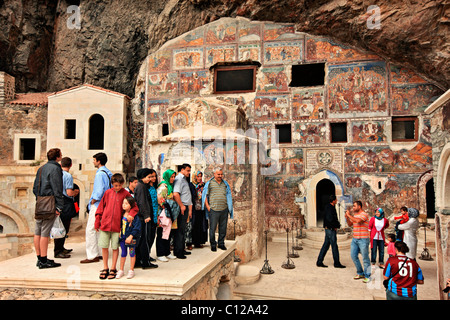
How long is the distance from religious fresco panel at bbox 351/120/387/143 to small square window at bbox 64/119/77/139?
49.1 feet

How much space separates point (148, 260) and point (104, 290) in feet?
2.90

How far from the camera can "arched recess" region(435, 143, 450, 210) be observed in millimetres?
6270

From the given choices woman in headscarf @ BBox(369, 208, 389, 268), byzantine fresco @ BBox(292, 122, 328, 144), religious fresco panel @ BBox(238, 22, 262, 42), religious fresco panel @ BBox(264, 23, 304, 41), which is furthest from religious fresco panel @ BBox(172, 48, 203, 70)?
woman in headscarf @ BBox(369, 208, 389, 268)

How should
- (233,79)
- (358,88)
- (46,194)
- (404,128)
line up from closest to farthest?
(46,194) → (358,88) → (404,128) → (233,79)

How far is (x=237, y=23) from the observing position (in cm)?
1670

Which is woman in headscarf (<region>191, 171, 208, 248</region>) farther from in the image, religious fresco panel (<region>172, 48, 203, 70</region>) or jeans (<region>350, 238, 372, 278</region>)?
religious fresco panel (<region>172, 48, 203, 70</region>)

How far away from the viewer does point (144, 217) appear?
5.06m

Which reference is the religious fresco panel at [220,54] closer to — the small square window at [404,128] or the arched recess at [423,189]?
the small square window at [404,128]

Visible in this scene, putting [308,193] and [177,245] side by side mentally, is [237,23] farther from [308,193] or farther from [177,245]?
[177,245]

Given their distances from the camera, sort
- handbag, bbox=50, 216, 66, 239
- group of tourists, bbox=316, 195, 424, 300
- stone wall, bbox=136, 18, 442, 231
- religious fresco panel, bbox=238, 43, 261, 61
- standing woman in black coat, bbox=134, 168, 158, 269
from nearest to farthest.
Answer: group of tourists, bbox=316, 195, 424, 300, standing woman in black coat, bbox=134, 168, 158, 269, handbag, bbox=50, 216, 66, 239, stone wall, bbox=136, 18, 442, 231, religious fresco panel, bbox=238, 43, 261, 61

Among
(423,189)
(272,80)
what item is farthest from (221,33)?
(423,189)

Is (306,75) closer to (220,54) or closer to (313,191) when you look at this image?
(220,54)

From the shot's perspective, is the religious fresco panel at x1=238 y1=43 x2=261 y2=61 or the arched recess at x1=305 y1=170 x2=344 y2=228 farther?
the religious fresco panel at x1=238 y1=43 x2=261 y2=61

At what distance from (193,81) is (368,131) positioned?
9169 millimetres
